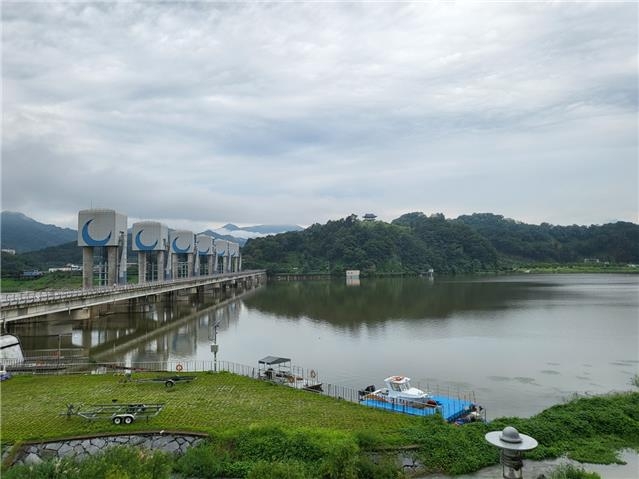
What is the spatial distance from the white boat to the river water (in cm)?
292

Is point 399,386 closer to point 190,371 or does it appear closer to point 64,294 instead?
point 190,371

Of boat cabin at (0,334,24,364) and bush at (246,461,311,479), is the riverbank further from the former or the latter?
boat cabin at (0,334,24,364)

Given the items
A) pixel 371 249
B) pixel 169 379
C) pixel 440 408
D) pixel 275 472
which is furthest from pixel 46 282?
pixel 371 249

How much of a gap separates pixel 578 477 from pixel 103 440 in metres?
13.8

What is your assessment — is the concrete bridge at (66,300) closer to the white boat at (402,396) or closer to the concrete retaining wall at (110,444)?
the concrete retaining wall at (110,444)

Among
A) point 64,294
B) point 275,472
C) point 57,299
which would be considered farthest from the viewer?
point 64,294

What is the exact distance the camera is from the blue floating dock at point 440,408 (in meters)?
18.5

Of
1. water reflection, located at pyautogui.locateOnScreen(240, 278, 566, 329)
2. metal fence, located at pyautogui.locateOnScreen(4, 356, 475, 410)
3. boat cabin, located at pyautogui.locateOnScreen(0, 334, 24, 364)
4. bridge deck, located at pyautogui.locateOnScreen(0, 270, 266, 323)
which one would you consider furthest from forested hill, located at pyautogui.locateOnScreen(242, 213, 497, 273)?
boat cabin, located at pyautogui.locateOnScreen(0, 334, 24, 364)

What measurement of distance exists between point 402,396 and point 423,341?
16558mm

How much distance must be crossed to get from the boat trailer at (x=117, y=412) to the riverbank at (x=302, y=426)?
235 mm

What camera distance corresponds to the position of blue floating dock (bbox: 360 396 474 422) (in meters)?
18.5

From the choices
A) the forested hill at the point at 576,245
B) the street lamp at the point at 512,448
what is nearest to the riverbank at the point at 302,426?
the street lamp at the point at 512,448

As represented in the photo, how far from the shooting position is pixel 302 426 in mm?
15625

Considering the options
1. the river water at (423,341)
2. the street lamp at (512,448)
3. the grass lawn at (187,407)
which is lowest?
the river water at (423,341)
